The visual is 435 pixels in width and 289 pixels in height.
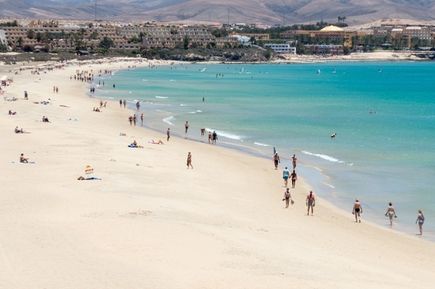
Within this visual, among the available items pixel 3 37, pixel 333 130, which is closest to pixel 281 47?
pixel 3 37

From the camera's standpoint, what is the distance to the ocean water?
925 inches

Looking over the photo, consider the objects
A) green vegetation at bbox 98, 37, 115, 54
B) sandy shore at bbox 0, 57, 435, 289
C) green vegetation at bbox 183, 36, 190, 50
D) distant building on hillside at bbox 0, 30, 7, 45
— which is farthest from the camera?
green vegetation at bbox 183, 36, 190, 50

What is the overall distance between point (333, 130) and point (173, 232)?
25.6m

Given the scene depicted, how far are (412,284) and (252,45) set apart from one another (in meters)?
178

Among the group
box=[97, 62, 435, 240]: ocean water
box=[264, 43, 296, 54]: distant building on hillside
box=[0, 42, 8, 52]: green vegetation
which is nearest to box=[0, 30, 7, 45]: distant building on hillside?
box=[0, 42, 8, 52]: green vegetation

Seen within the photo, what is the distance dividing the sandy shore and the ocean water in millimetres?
1987

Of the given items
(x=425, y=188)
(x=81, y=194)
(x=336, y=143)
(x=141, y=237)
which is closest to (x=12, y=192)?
(x=81, y=194)

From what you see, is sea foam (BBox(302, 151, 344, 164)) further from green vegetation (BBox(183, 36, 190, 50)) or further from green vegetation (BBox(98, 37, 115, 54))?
green vegetation (BBox(183, 36, 190, 50))

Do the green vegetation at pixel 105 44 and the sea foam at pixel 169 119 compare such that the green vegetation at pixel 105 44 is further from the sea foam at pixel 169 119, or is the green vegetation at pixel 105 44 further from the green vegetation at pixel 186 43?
the sea foam at pixel 169 119

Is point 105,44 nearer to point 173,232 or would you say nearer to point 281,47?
point 281,47

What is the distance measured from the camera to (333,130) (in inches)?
1593

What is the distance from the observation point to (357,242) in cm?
1714

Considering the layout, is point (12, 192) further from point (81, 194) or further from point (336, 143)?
point (336, 143)

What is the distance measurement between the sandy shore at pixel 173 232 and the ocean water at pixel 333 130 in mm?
1987
